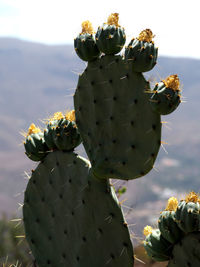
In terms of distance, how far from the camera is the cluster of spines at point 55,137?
233 centimetres

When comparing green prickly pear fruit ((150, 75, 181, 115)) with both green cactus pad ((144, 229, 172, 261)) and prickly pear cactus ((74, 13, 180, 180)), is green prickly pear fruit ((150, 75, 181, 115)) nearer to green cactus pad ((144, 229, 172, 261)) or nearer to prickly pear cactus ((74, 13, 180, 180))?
prickly pear cactus ((74, 13, 180, 180))

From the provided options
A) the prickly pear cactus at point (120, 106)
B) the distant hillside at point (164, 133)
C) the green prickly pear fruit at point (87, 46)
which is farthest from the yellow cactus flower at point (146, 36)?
the distant hillside at point (164, 133)

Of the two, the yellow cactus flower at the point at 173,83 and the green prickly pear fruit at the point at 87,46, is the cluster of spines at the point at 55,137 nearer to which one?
the green prickly pear fruit at the point at 87,46

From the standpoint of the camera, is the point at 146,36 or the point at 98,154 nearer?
the point at 146,36

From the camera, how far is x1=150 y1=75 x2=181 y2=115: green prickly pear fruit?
178cm

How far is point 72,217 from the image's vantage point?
2279mm

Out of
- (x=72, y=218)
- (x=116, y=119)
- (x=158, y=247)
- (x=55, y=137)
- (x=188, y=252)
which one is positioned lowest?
(x=72, y=218)

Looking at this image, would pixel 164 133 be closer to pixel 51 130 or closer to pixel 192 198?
pixel 51 130

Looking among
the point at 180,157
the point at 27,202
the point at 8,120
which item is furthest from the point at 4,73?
the point at 27,202

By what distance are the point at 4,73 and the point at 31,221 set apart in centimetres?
20067

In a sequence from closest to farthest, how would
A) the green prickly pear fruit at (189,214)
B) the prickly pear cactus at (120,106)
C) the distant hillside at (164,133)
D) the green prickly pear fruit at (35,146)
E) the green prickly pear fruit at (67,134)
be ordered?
the green prickly pear fruit at (189,214)
the prickly pear cactus at (120,106)
the green prickly pear fruit at (67,134)
the green prickly pear fruit at (35,146)
the distant hillside at (164,133)

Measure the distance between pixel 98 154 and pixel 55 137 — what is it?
1.09 feet

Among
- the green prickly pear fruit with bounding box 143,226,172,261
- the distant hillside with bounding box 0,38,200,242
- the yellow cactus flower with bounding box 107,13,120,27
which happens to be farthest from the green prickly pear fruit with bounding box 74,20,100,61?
the distant hillside with bounding box 0,38,200,242

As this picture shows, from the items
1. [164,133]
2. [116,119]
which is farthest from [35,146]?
[164,133]
